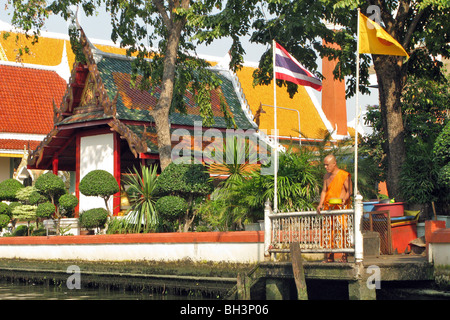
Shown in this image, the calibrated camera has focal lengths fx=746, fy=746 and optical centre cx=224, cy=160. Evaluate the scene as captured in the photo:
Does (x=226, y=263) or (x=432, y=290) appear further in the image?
(x=226, y=263)

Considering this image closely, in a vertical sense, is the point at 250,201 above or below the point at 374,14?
below

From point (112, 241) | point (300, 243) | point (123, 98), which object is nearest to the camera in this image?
point (300, 243)

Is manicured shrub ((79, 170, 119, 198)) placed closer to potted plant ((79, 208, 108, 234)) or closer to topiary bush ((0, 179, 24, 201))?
potted plant ((79, 208, 108, 234))

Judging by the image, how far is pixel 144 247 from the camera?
55.6 feet

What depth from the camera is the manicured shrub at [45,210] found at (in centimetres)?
2130

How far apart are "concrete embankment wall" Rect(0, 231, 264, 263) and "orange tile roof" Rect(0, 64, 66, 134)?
9.13 metres

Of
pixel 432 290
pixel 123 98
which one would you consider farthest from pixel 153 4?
pixel 432 290

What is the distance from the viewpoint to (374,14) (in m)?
16.8

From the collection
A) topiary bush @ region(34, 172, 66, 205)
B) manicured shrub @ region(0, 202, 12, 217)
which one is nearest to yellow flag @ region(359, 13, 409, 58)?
topiary bush @ region(34, 172, 66, 205)

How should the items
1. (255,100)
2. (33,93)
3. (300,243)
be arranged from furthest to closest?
(255,100), (33,93), (300,243)
